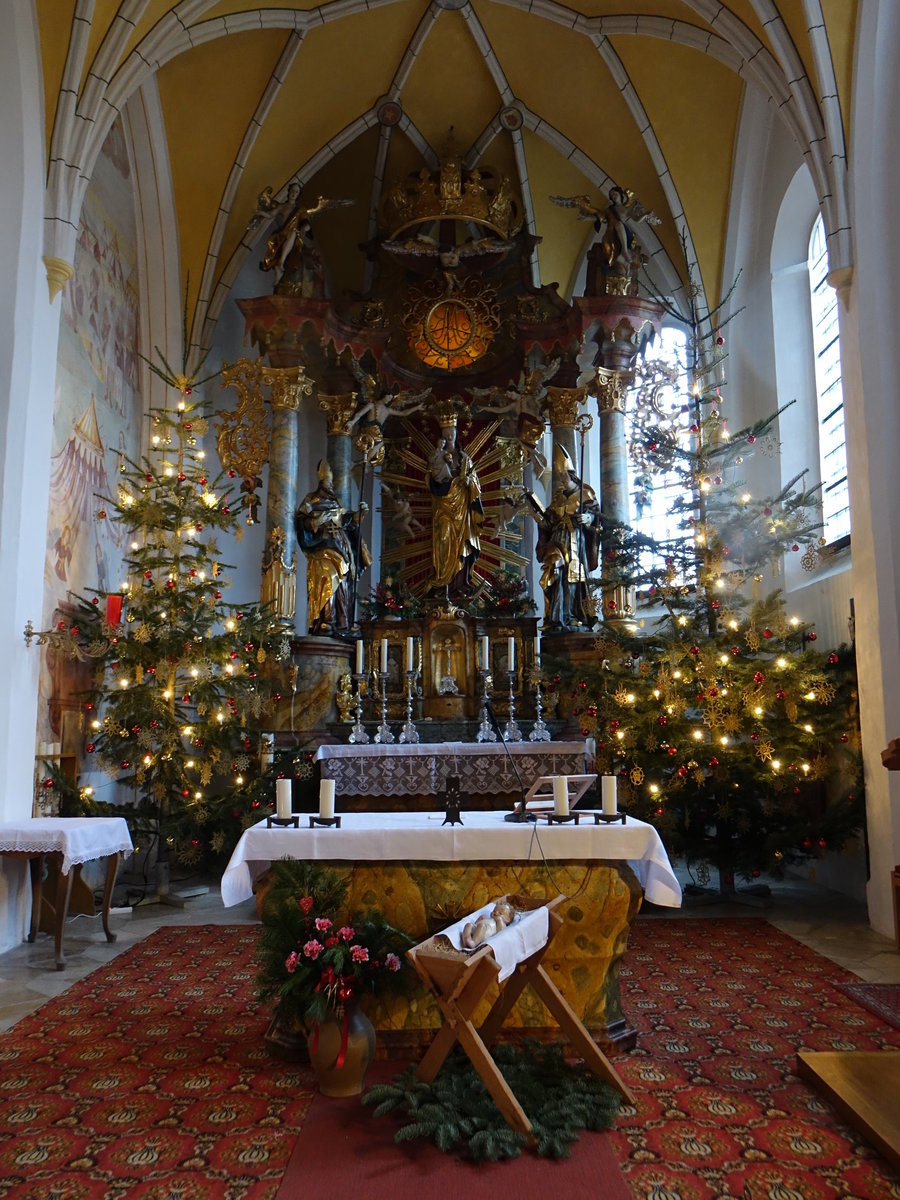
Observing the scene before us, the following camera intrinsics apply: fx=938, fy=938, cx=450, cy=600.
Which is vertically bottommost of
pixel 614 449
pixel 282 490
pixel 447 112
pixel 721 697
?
pixel 721 697

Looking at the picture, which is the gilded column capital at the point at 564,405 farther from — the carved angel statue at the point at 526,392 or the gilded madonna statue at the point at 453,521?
the gilded madonna statue at the point at 453,521

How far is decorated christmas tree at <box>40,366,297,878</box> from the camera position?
29.7 feet

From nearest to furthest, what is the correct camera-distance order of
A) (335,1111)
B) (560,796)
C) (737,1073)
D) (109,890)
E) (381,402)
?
(335,1111)
(737,1073)
(560,796)
(109,890)
(381,402)

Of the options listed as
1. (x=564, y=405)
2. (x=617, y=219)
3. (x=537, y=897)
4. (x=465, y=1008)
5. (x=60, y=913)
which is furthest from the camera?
(x=564, y=405)

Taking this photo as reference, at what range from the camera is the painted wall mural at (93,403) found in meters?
9.38

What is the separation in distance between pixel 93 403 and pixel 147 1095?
8198mm

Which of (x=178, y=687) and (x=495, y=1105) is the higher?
(x=178, y=687)

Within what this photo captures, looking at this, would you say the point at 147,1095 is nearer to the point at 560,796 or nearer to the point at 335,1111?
the point at 335,1111

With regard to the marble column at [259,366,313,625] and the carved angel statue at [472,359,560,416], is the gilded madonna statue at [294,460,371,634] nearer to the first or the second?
Result: the marble column at [259,366,313,625]

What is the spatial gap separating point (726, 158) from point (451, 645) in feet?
24.7

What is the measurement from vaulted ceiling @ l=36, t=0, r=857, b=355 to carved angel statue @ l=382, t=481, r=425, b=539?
3467 mm

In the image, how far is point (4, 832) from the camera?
275 inches

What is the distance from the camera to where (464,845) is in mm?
4910

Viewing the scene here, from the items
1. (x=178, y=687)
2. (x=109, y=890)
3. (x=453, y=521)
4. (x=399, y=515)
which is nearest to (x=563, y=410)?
(x=453, y=521)
